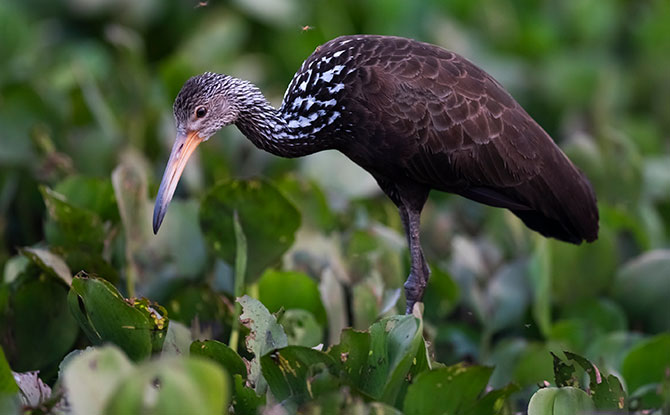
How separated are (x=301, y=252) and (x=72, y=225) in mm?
1226

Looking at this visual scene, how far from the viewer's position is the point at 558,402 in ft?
12.4

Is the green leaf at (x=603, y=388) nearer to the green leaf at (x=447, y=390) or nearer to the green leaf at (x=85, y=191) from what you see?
the green leaf at (x=447, y=390)

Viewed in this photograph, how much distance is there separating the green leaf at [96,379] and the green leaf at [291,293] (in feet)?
6.20

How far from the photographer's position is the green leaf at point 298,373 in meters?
3.73

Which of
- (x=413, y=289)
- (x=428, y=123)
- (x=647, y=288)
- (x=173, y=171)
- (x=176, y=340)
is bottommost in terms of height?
(x=647, y=288)

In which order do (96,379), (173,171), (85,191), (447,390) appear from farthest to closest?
1. (85,191)
2. (173,171)
3. (447,390)
4. (96,379)

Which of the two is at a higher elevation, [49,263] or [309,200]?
[49,263]

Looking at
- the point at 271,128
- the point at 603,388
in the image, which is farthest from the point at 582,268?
the point at 271,128

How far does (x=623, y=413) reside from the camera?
13.1 ft

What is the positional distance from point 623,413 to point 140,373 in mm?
1931

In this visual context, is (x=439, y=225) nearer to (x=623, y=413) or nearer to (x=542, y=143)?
(x=542, y=143)

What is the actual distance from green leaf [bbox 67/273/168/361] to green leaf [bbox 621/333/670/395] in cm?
217

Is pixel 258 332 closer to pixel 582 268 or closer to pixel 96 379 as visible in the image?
pixel 96 379

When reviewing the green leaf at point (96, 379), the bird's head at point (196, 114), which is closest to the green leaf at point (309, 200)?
the bird's head at point (196, 114)
